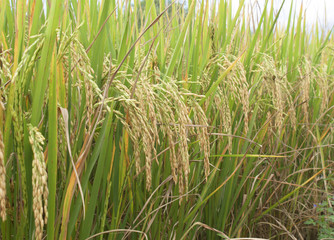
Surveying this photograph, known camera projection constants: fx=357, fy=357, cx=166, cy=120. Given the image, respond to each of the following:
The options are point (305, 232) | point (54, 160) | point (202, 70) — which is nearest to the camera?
point (54, 160)

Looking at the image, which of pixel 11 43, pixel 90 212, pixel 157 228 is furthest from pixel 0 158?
pixel 157 228

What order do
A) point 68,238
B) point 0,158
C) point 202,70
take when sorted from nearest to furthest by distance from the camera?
point 0,158 < point 68,238 < point 202,70

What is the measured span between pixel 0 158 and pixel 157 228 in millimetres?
939

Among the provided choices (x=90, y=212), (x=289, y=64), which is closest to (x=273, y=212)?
(x=289, y=64)

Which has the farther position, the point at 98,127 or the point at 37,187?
the point at 98,127

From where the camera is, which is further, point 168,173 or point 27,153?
point 168,173

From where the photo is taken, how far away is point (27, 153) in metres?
0.87

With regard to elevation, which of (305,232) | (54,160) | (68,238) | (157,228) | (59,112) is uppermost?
(59,112)

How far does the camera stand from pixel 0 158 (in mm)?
570

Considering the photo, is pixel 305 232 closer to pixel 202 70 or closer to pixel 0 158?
pixel 202 70

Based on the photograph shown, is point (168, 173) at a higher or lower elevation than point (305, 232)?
higher

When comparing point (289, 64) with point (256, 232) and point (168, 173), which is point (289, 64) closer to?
point (256, 232)

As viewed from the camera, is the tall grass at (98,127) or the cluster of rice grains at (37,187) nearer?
the cluster of rice grains at (37,187)

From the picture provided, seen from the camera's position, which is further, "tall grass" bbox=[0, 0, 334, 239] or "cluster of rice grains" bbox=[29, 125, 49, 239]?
"tall grass" bbox=[0, 0, 334, 239]
